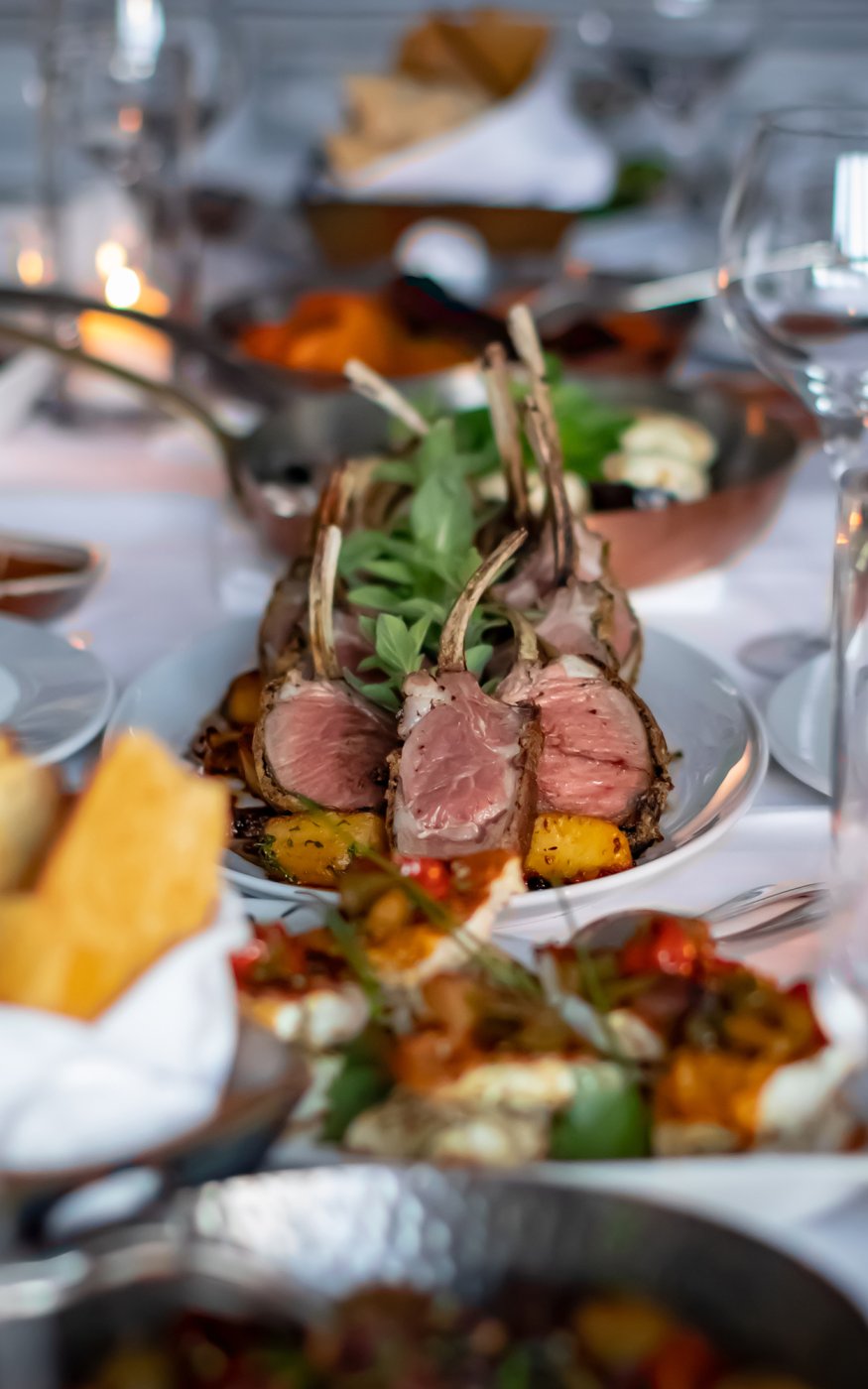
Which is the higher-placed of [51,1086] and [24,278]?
[24,278]

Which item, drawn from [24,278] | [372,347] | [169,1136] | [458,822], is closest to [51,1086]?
[169,1136]

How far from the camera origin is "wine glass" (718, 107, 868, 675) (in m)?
1.07

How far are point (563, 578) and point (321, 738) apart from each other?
23 centimetres

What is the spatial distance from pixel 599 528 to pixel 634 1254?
750 millimetres

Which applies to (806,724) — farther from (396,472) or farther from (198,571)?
(198,571)

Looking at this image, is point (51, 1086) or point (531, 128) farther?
point (531, 128)

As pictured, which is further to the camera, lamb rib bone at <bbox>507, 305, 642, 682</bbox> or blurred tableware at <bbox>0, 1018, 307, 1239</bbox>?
lamb rib bone at <bbox>507, 305, 642, 682</bbox>

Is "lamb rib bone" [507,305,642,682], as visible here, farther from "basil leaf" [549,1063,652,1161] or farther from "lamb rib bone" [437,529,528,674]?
"basil leaf" [549,1063,652,1161]

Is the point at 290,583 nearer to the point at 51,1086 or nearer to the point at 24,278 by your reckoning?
the point at 51,1086

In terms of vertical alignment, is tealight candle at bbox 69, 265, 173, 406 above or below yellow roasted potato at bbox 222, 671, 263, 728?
above

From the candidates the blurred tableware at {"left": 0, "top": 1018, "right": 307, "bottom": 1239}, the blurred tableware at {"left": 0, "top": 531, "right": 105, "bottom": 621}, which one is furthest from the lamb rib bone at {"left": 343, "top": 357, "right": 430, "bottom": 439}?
the blurred tableware at {"left": 0, "top": 1018, "right": 307, "bottom": 1239}

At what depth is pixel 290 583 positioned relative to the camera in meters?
1.03

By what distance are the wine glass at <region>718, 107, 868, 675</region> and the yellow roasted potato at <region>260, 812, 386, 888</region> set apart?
0.46 m

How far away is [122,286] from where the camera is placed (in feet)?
5.85
